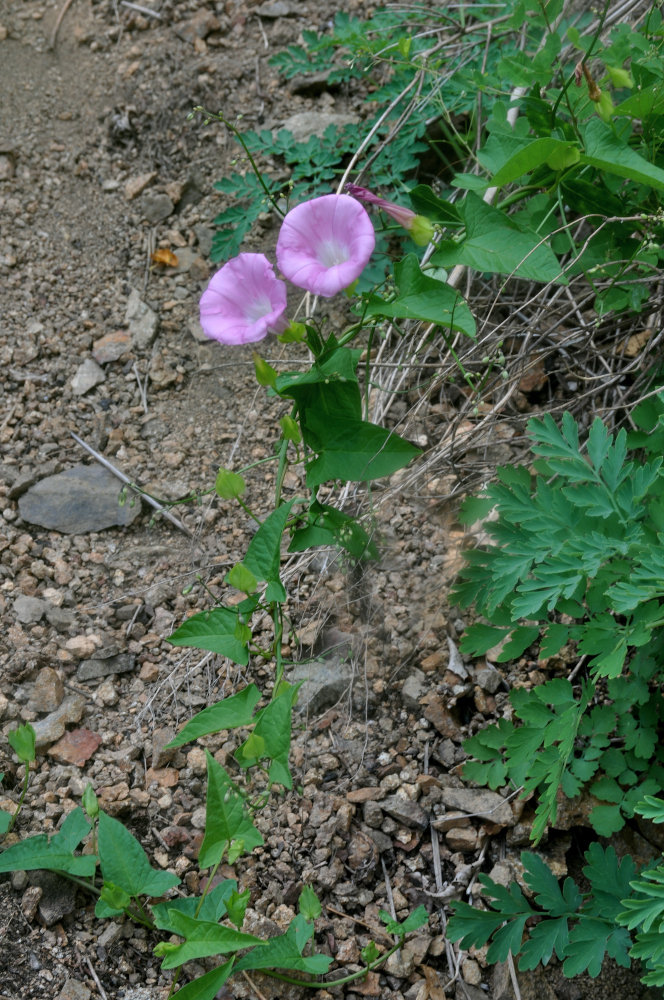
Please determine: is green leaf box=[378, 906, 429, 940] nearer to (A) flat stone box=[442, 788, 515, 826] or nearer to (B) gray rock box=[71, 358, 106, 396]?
(A) flat stone box=[442, 788, 515, 826]

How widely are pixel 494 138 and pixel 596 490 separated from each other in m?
0.73

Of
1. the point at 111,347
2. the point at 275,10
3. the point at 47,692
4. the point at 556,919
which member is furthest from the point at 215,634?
the point at 275,10

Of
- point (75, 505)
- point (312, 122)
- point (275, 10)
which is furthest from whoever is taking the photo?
point (275, 10)

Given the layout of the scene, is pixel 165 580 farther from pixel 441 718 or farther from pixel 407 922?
pixel 407 922

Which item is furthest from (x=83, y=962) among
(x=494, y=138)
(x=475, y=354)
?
(x=494, y=138)

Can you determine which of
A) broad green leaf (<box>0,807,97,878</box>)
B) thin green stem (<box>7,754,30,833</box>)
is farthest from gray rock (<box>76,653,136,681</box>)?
broad green leaf (<box>0,807,97,878</box>)

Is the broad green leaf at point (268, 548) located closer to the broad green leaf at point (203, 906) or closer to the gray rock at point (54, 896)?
the broad green leaf at point (203, 906)

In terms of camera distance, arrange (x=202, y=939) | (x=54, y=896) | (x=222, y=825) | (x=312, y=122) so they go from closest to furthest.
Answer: (x=202, y=939) → (x=222, y=825) → (x=54, y=896) → (x=312, y=122)

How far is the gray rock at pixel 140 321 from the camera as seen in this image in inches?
96.1

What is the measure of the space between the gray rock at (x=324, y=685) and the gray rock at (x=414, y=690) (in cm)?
12

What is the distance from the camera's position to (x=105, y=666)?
1931 mm

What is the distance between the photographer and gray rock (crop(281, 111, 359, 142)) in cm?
259

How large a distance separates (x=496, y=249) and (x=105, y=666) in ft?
3.94

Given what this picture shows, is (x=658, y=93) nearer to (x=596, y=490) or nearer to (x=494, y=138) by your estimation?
(x=494, y=138)
